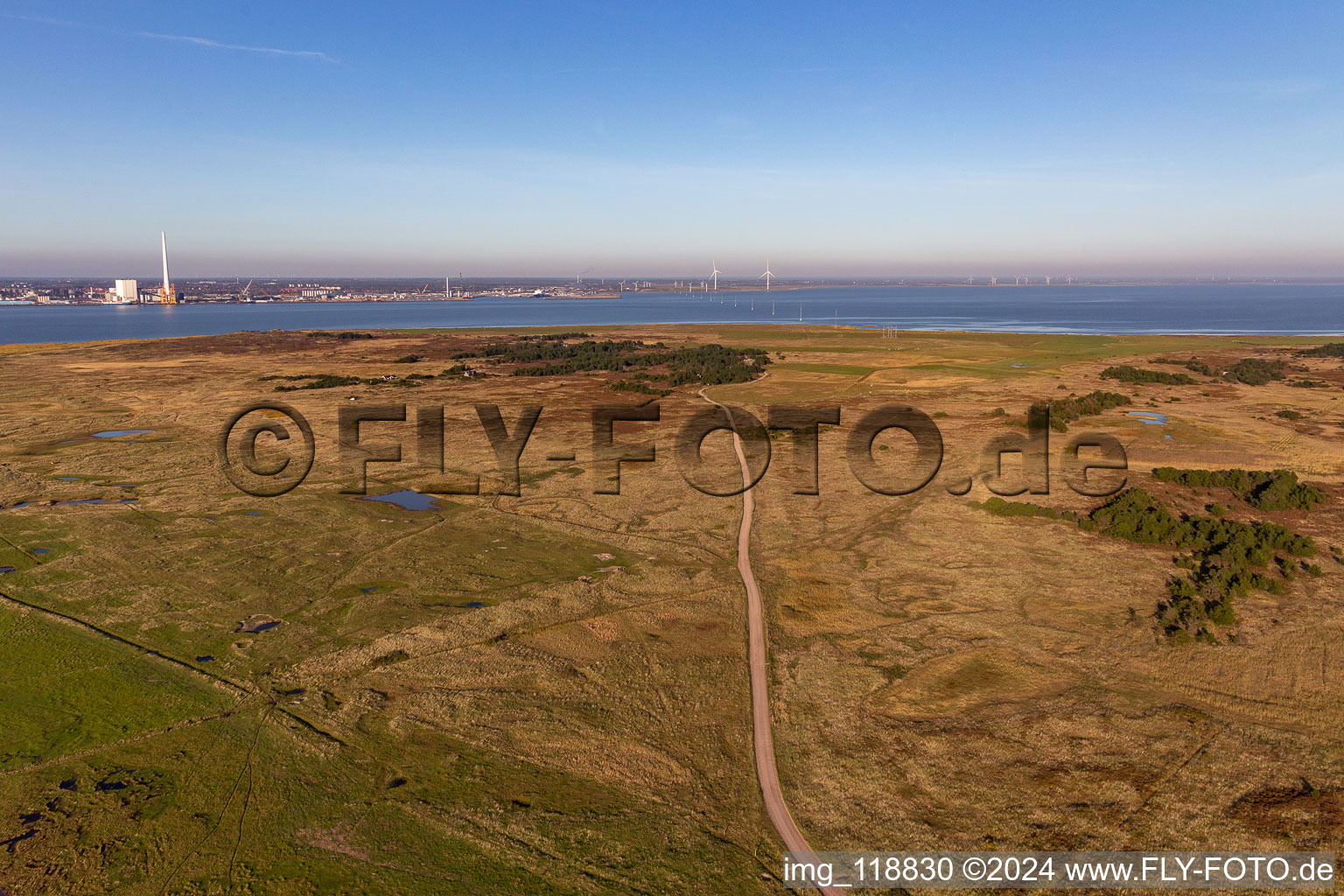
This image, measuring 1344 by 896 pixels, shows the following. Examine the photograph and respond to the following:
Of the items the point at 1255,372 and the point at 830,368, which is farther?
the point at 830,368

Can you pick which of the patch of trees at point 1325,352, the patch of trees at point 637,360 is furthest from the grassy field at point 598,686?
the patch of trees at point 1325,352

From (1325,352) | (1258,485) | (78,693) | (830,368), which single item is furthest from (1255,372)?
(78,693)

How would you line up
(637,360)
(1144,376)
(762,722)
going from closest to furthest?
(762,722), (1144,376), (637,360)

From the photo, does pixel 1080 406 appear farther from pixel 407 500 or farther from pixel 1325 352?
pixel 1325 352

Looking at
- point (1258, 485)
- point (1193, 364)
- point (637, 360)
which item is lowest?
point (1258, 485)

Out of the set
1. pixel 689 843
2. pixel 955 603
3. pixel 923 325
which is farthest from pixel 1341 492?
pixel 923 325

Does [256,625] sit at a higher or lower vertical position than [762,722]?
higher
